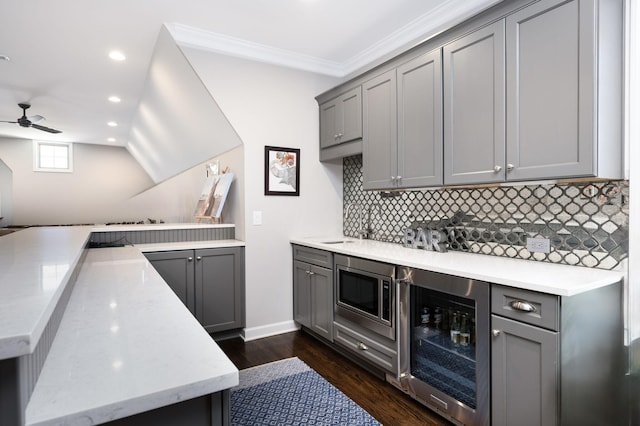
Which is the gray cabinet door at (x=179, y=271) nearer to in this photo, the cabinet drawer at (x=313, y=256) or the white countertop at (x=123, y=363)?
the cabinet drawer at (x=313, y=256)

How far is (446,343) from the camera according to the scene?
2014 mm

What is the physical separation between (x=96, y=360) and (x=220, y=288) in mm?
2372

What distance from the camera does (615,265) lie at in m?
1.73

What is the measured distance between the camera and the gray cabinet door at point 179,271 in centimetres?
301

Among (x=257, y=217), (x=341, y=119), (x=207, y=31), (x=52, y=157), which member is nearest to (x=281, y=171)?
(x=257, y=217)

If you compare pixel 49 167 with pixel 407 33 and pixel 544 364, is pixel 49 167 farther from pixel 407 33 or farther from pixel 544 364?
pixel 544 364

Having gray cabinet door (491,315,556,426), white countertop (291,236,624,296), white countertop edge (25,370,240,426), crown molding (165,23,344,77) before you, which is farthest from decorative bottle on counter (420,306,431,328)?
crown molding (165,23,344,77)

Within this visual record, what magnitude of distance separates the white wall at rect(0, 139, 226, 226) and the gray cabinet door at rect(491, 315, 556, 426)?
257 inches

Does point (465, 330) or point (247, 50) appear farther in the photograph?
point (247, 50)

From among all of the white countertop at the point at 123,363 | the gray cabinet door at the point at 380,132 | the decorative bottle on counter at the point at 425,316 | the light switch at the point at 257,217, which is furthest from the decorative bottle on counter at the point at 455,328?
the light switch at the point at 257,217

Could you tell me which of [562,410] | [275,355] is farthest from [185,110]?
[562,410]

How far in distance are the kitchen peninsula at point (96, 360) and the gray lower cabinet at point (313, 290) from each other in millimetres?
1758

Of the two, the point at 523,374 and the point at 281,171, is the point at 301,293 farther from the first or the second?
the point at 523,374

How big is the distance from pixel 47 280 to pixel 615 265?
2.33 metres
